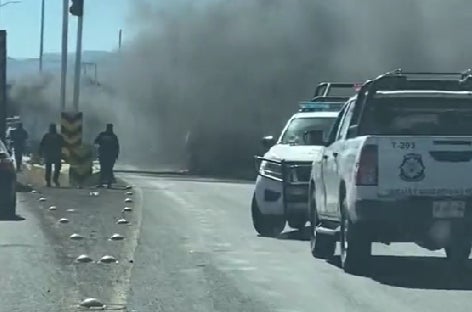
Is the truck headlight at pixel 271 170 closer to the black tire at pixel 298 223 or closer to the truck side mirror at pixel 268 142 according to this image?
the black tire at pixel 298 223

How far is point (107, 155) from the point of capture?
31.4 metres

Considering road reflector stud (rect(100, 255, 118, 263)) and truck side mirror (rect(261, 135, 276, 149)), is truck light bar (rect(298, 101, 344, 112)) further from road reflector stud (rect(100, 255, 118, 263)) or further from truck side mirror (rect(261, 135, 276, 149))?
road reflector stud (rect(100, 255, 118, 263))

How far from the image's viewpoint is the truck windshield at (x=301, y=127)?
18.9m

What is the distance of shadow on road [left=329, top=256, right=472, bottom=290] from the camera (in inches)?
491

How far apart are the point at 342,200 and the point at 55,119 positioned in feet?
192

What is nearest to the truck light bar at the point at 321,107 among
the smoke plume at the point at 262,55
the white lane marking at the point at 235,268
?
the white lane marking at the point at 235,268

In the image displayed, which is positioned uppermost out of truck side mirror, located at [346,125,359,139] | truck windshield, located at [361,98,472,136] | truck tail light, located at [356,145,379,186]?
truck windshield, located at [361,98,472,136]

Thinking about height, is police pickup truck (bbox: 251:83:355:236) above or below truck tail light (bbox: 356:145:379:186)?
below

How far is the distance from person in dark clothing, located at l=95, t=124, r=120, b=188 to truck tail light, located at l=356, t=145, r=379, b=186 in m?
19.4

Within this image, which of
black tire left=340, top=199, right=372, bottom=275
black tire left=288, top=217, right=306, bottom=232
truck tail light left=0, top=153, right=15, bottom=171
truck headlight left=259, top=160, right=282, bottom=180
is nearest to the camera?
black tire left=340, top=199, right=372, bottom=275

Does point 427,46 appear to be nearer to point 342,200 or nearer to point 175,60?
point 175,60

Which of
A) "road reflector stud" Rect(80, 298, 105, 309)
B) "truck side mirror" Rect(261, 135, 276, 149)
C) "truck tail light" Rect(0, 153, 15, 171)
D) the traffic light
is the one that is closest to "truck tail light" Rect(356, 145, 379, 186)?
"road reflector stud" Rect(80, 298, 105, 309)

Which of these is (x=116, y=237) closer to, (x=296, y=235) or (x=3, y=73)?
(x=296, y=235)

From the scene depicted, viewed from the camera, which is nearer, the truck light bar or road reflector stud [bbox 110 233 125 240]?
road reflector stud [bbox 110 233 125 240]
